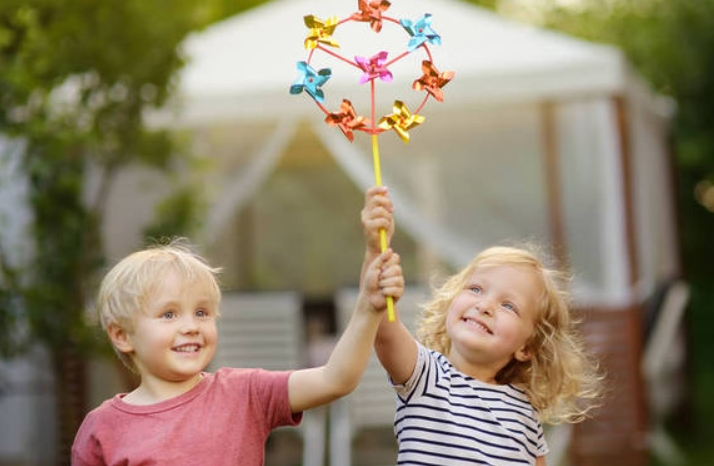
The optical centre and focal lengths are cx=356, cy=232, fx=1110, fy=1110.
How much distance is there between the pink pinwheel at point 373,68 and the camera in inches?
77.0

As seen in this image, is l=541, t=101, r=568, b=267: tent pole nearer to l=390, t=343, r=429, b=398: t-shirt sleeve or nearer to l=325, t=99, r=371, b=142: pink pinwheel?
l=390, t=343, r=429, b=398: t-shirt sleeve

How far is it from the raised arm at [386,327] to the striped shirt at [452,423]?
4 cm

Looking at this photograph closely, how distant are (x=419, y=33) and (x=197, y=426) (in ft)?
2.58

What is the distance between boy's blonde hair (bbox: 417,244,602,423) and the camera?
7.31 ft

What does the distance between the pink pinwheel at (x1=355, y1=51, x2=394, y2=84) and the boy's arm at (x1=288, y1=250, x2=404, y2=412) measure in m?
0.33

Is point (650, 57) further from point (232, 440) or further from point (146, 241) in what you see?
point (232, 440)

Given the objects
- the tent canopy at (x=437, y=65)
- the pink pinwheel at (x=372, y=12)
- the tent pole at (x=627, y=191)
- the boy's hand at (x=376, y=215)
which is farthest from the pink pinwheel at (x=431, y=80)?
the tent pole at (x=627, y=191)

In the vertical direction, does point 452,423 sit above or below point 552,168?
below

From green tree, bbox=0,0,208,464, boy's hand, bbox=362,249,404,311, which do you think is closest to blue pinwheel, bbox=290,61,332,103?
boy's hand, bbox=362,249,404,311

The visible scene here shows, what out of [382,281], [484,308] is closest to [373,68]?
[382,281]

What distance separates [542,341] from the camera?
89.1 inches

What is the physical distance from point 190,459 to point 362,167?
4.23 metres

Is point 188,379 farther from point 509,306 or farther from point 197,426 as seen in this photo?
point 509,306

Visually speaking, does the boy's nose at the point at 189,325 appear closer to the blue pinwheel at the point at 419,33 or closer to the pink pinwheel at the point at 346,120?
the pink pinwheel at the point at 346,120
